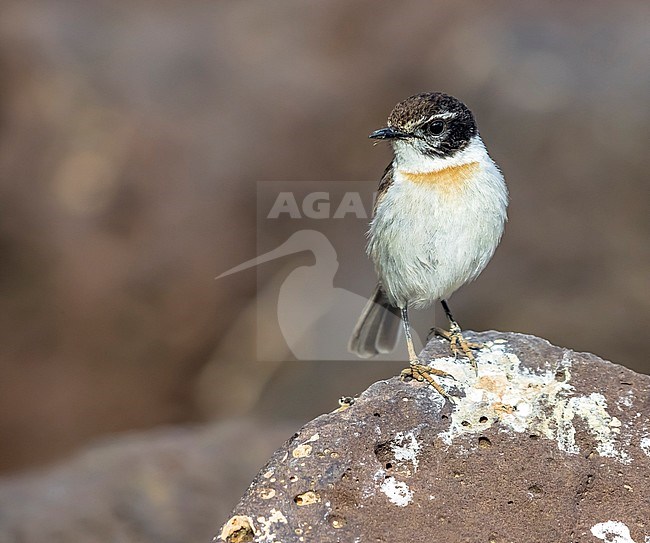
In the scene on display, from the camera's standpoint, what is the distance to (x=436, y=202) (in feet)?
19.8

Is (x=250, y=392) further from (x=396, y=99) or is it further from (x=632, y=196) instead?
(x=632, y=196)

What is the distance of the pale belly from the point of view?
6.06 meters

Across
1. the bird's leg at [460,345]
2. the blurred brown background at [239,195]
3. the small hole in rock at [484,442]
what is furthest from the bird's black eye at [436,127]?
the blurred brown background at [239,195]

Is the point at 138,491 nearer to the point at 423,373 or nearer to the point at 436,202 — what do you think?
the point at 423,373

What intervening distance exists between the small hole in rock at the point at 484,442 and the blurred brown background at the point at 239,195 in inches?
205

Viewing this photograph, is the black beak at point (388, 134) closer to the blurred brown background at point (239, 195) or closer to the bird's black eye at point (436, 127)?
the bird's black eye at point (436, 127)

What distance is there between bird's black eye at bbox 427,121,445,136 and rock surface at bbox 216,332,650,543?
1765 mm

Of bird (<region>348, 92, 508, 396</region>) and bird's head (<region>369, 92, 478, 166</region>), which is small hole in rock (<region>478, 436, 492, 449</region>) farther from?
bird's head (<region>369, 92, 478, 166</region>)

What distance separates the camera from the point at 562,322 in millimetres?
10469

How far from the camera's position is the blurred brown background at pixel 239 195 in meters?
10.7

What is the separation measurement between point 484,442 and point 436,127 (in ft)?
7.47

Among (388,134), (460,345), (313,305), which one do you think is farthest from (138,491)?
(313,305)

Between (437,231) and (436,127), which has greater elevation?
(436,127)

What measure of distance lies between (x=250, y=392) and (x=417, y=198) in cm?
548
